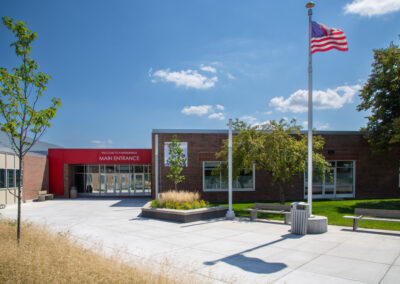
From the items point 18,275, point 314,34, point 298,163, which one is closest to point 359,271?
point 18,275

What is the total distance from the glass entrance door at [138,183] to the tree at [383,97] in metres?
20.0

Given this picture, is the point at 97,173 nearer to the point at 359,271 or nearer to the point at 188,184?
the point at 188,184

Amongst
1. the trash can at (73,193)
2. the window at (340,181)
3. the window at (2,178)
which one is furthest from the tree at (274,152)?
the trash can at (73,193)

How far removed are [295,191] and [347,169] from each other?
15.1 ft

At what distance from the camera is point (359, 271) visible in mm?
6480

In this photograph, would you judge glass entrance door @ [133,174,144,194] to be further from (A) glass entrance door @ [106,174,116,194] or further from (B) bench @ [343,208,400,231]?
(B) bench @ [343,208,400,231]

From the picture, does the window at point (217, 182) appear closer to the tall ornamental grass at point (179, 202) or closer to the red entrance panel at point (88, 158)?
the red entrance panel at point (88, 158)

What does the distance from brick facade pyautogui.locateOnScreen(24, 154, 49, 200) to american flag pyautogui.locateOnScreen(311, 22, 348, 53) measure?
2268 centimetres

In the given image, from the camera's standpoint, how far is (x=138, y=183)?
30.9 m

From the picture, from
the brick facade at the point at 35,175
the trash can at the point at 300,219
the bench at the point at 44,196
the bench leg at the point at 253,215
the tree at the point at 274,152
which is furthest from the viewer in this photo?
the bench at the point at 44,196

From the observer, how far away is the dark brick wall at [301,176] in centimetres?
2275

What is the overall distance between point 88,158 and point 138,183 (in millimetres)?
5406

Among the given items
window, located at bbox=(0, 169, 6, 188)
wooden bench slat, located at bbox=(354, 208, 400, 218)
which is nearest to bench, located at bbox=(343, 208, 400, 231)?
wooden bench slat, located at bbox=(354, 208, 400, 218)

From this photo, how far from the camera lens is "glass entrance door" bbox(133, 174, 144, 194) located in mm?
30828
